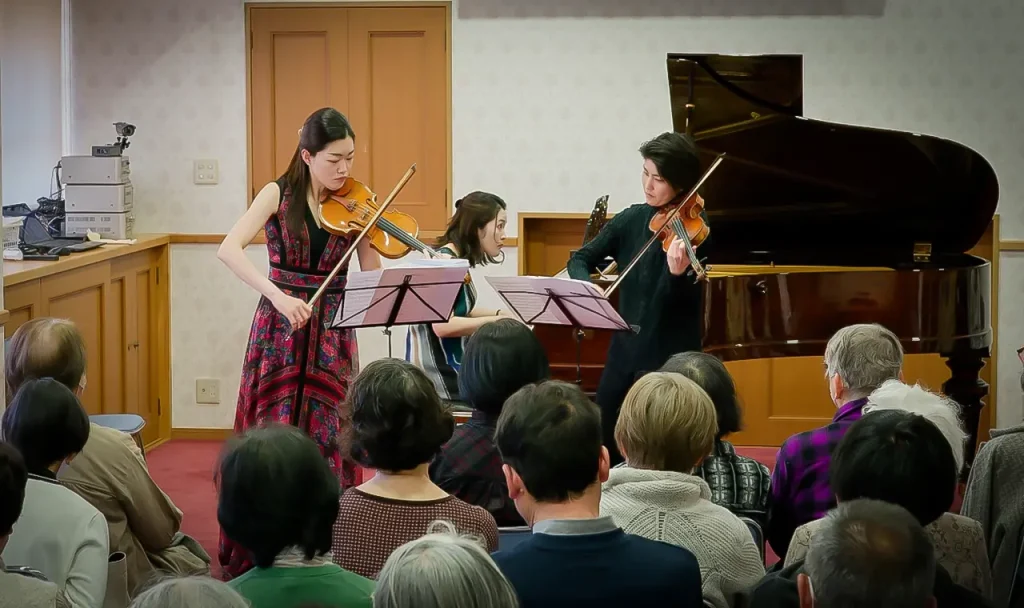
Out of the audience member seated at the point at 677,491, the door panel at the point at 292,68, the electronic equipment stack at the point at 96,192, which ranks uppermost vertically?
the door panel at the point at 292,68

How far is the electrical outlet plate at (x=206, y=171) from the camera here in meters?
6.36

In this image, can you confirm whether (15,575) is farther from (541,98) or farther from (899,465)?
(541,98)

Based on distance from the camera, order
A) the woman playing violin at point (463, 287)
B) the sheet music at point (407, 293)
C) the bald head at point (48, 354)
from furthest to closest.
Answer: the woman playing violin at point (463, 287)
the sheet music at point (407, 293)
the bald head at point (48, 354)

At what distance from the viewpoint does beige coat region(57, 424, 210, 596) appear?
116 inches

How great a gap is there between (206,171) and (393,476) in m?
4.30

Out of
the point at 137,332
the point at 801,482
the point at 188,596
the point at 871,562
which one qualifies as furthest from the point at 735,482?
the point at 137,332

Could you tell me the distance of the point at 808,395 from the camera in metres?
6.34

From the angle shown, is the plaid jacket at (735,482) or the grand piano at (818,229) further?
the grand piano at (818,229)

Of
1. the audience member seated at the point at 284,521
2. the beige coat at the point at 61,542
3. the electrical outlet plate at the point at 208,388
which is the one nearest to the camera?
the audience member seated at the point at 284,521

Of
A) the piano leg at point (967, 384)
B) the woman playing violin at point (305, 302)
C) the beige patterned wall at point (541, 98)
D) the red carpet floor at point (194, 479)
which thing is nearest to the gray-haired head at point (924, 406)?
the woman playing violin at point (305, 302)

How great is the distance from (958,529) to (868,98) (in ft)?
13.9

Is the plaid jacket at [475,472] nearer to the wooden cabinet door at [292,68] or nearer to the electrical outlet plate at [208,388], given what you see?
the wooden cabinet door at [292,68]

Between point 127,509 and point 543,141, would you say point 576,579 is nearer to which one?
point 127,509

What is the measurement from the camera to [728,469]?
2.70 metres
